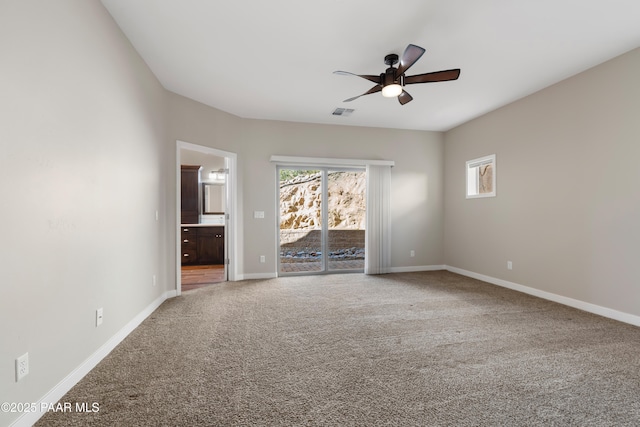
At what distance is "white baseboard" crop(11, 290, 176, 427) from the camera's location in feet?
5.08

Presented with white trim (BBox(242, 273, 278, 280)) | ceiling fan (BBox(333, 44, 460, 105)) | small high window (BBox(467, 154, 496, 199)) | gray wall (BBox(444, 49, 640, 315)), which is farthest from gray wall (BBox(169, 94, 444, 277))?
ceiling fan (BBox(333, 44, 460, 105))

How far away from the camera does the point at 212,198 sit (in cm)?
712

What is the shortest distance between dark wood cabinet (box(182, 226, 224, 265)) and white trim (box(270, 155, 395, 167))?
2.33 meters

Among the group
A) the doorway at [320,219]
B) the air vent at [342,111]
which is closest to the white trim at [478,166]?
the doorway at [320,219]

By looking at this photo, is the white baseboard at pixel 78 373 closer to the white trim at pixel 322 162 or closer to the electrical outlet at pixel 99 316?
the electrical outlet at pixel 99 316

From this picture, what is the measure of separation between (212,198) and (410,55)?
5.81 m

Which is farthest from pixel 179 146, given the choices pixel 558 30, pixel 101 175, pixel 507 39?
pixel 558 30

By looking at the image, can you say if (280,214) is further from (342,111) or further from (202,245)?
(202,245)

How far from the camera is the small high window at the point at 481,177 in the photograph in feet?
15.9

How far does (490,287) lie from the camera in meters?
4.49

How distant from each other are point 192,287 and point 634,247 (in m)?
5.42

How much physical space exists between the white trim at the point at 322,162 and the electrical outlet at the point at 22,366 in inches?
Answer: 157

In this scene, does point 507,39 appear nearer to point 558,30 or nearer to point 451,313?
point 558,30

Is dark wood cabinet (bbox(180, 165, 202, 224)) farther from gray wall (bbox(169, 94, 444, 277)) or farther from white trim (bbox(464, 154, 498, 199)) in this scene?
white trim (bbox(464, 154, 498, 199))
